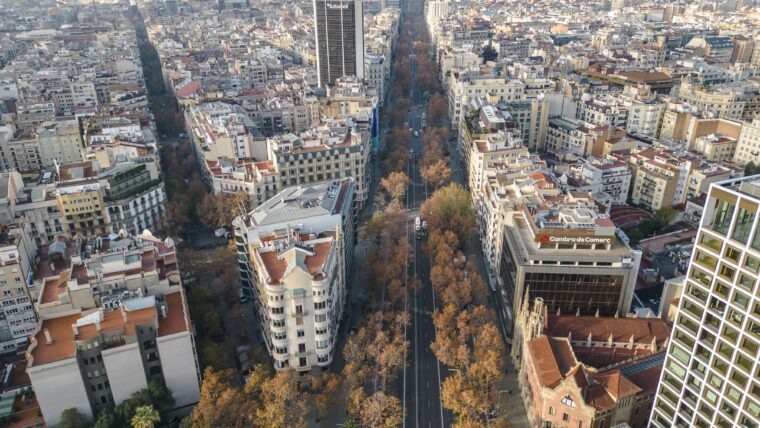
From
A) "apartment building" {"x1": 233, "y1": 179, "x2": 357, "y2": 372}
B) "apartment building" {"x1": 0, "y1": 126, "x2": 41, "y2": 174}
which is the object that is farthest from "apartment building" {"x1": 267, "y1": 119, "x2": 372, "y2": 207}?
"apartment building" {"x1": 0, "y1": 126, "x2": 41, "y2": 174}

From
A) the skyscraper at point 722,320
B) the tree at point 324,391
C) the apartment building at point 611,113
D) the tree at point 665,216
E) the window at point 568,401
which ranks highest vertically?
the skyscraper at point 722,320

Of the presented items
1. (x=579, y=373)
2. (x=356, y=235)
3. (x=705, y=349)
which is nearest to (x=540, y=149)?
(x=356, y=235)

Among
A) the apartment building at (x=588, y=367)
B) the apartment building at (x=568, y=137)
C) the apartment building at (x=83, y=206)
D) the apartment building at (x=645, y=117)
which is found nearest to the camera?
the apartment building at (x=588, y=367)

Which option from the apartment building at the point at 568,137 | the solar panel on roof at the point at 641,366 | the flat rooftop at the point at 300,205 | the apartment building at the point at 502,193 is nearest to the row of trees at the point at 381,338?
the flat rooftop at the point at 300,205

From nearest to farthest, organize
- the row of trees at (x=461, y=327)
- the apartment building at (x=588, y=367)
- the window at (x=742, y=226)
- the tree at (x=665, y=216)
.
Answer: the window at (x=742, y=226)
the apartment building at (x=588, y=367)
the row of trees at (x=461, y=327)
the tree at (x=665, y=216)

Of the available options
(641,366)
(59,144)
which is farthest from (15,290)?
(641,366)

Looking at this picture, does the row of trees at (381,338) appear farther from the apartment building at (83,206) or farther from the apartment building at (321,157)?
the apartment building at (83,206)

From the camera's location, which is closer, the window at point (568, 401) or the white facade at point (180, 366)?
the window at point (568, 401)
